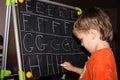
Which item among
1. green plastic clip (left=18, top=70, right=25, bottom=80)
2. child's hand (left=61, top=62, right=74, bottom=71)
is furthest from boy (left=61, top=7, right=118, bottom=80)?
green plastic clip (left=18, top=70, right=25, bottom=80)

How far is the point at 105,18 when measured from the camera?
1.41 metres

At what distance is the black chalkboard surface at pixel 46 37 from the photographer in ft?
4.97

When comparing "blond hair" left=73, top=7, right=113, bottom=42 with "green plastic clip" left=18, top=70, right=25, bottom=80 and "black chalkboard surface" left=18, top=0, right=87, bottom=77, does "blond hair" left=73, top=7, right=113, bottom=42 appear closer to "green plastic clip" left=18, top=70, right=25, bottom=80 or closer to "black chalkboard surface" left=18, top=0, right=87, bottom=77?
"black chalkboard surface" left=18, top=0, right=87, bottom=77

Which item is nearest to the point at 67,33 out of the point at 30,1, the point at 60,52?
the point at 60,52

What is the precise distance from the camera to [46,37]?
1.68 m

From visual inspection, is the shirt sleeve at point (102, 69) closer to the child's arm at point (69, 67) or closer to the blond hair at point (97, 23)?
the blond hair at point (97, 23)

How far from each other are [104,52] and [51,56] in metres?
0.54

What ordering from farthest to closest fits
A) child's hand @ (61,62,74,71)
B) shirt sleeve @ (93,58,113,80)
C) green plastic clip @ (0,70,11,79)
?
child's hand @ (61,62,74,71), green plastic clip @ (0,70,11,79), shirt sleeve @ (93,58,113,80)

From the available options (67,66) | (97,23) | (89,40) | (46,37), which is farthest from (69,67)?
(97,23)

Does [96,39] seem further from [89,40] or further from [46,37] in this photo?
[46,37]

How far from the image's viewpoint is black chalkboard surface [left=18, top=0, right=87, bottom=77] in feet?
4.97

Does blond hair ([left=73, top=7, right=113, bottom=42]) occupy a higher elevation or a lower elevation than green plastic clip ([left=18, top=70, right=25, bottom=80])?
higher

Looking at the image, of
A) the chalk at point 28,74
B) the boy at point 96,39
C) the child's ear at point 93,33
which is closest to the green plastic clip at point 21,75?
the chalk at point 28,74

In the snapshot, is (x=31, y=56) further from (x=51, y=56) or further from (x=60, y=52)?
(x=60, y=52)
